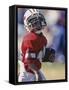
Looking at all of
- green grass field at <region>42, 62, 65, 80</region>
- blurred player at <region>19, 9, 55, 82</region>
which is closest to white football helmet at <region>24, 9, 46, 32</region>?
blurred player at <region>19, 9, 55, 82</region>

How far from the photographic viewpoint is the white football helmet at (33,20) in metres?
1.84

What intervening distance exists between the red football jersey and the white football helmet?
0.16ft

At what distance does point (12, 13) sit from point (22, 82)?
20.1 inches

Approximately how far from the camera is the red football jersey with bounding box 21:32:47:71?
6.04 ft

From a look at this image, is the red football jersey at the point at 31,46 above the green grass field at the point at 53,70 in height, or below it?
above

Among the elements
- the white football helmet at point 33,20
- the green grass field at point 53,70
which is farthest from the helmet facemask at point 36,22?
the green grass field at point 53,70

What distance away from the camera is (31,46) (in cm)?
185

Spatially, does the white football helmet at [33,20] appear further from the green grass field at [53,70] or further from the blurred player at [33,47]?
the green grass field at [53,70]

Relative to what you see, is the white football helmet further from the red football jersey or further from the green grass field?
the green grass field

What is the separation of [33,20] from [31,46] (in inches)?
7.7

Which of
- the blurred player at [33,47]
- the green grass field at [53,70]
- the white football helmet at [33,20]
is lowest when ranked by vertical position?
the green grass field at [53,70]

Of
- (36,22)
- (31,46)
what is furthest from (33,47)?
(36,22)

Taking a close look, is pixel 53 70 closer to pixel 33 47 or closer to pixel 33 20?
pixel 33 47
